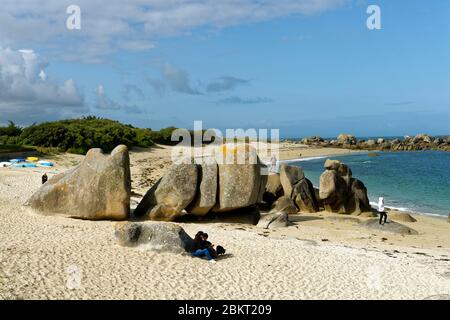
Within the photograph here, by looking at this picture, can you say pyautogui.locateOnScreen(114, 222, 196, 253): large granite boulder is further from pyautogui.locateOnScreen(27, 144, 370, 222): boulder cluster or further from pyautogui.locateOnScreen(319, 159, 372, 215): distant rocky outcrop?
pyautogui.locateOnScreen(319, 159, 372, 215): distant rocky outcrop

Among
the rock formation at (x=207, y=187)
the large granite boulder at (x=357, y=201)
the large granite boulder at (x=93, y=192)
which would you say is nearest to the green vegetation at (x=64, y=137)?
the large granite boulder at (x=93, y=192)

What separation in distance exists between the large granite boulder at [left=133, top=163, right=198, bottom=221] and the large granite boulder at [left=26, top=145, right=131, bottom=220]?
1.30 metres

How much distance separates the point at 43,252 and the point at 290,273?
7.29 meters

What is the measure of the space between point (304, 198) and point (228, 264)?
13.8 metres

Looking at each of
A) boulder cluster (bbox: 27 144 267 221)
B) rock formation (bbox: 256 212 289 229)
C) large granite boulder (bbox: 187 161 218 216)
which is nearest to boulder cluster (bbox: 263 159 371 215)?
rock formation (bbox: 256 212 289 229)

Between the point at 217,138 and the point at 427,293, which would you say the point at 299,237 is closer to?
the point at 427,293

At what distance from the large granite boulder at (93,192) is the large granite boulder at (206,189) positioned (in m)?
3.18

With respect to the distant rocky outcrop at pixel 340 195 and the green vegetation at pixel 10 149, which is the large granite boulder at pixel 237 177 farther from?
the green vegetation at pixel 10 149

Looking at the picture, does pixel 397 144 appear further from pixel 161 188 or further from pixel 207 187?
pixel 161 188

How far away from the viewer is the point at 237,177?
2088 cm

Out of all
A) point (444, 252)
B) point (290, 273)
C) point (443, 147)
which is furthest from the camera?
point (443, 147)

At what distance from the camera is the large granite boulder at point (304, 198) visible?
27.3 m

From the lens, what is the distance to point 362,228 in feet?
76.4
